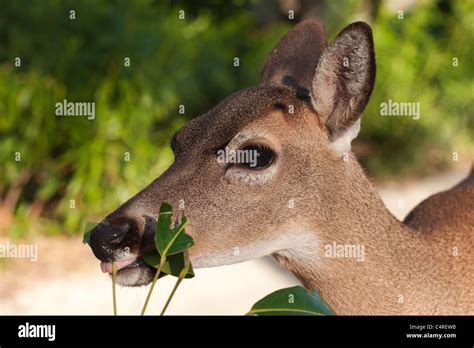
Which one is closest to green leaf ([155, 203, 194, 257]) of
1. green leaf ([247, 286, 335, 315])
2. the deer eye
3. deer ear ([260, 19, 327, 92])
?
green leaf ([247, 286, 335, 315])

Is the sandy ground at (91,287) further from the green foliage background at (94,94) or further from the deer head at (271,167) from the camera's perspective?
the deer head at (271,167)

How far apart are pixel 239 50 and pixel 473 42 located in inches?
120

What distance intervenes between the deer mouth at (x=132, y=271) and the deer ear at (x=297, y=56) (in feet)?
4.28

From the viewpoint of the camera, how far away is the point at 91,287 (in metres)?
8.18

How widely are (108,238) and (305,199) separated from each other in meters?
0.88

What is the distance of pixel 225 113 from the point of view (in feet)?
12.8

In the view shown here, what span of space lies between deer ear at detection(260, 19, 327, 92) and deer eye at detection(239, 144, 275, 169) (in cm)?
67

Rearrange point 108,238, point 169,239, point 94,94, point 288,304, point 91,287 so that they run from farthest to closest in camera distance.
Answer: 1. point 94,94
2. point 91,287
3. point 108,238
4. point 169,239
5. point 288,304

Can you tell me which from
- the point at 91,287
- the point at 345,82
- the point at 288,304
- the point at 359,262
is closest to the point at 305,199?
the point at 359,262

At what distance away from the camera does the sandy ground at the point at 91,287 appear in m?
7.73

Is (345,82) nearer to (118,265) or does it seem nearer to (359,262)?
(359,262)

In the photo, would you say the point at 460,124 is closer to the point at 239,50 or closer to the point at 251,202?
the point at 239,50

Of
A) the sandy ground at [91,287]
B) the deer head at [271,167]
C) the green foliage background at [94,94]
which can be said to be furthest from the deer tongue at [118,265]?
the green foliage background at [94,94]

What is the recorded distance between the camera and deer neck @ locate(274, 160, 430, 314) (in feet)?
13.0
